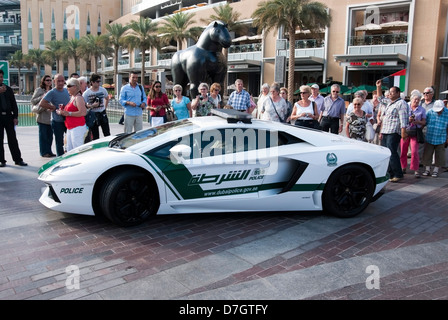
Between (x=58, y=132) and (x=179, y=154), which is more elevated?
(x=179, y=154)

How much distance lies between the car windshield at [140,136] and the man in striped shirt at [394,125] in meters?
4.05

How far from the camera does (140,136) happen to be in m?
5.14

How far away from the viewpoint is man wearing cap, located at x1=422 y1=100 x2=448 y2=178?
7590mm

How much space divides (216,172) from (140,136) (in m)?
1.20

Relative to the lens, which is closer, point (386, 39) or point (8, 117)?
point (8, 117)

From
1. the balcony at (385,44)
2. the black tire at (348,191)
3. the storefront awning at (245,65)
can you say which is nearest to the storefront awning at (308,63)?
the storefront awning at (245,65)

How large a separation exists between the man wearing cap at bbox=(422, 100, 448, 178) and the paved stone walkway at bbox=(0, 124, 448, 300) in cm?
264

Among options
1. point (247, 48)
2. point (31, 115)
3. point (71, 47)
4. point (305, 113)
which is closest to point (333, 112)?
point (305, 113)

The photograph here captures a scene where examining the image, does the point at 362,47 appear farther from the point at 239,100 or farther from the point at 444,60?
the point at 239,100

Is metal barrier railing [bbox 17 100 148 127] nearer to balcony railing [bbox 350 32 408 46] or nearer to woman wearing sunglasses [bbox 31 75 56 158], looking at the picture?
woman wearing sunglasses [bbox 31 75 56 158]

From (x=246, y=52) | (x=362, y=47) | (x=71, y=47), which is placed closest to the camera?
(x=362, y=47)

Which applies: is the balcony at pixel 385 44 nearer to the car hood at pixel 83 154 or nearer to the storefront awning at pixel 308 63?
the storefront awning at pixel 308 63

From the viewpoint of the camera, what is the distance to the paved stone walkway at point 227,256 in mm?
3213
